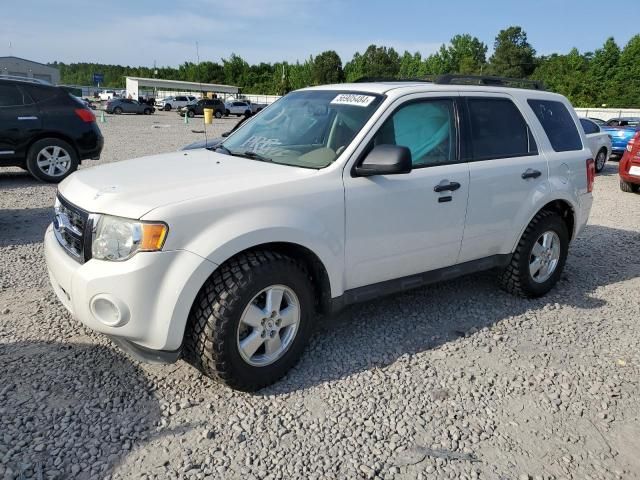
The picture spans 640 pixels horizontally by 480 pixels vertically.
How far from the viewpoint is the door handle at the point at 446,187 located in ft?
12.3

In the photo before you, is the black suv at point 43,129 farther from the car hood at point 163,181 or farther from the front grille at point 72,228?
the front grille at point 72,228

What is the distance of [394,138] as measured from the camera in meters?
3.66

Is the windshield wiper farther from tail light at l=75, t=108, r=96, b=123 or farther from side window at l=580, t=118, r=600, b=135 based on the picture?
side window at l=580, t=118, r=600, b=135

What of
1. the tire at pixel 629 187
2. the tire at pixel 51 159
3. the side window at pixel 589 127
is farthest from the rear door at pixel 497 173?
the side window at pixel 589 127

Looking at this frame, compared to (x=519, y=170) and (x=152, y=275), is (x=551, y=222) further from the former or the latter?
(x=152, y=275)

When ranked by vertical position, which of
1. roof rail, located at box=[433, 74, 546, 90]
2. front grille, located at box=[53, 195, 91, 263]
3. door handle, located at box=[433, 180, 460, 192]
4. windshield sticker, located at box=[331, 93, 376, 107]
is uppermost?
roof rail, located at box=[433, 74, 546, 90]

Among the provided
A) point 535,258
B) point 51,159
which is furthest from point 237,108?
point 535,258

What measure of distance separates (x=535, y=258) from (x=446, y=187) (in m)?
1.51

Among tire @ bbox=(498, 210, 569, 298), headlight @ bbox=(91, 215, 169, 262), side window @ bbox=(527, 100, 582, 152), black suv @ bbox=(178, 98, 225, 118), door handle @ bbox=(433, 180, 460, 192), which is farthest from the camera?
black suv @ bbox=(178, 98, 225, 118)

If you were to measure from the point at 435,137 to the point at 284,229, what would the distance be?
158 centimetres

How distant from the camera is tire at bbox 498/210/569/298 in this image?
458 centimetres

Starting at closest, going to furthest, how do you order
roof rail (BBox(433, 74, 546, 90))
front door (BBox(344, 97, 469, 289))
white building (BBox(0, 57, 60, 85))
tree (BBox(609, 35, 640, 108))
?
front door (BBox(344, 97, 469, 289)) → roof rail (BBox(433, 74, 546, 90)) → tree (BBox(609, 35, 640, 108)) → white building (BBox(0, 57, 60, 85))

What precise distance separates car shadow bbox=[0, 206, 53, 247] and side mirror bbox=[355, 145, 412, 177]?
4.27 m

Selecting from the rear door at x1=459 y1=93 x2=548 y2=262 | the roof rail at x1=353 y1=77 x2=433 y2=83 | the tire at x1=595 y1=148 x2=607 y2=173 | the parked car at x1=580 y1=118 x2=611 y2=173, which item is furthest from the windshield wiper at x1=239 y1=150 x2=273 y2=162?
the tire at x1=595 y1=148 x2=607 y2=173
